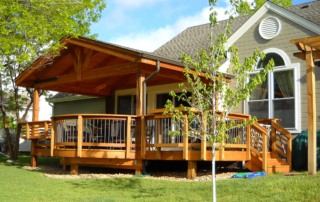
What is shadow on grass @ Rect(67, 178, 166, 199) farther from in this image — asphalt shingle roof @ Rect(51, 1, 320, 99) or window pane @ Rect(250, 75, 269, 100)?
asphalt shingle roof @ Rect(51, 1, 320, 99)

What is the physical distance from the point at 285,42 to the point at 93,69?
6.30 m

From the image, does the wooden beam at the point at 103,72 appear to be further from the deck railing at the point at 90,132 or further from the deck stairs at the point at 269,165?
the deck stairs at the point at 269,165

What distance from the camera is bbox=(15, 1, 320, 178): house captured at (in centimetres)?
903

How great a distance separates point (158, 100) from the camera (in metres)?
13.1

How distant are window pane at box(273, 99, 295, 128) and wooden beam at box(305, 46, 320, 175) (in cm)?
292

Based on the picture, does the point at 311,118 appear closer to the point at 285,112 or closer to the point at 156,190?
the point at 285,112

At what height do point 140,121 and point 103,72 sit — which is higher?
point 103,72

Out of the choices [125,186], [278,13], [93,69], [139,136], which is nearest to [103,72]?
[93,69]

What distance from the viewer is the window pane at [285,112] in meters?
10.8

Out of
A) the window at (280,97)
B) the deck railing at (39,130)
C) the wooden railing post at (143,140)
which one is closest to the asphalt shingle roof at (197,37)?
the window at (280,97)

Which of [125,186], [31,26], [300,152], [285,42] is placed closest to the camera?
[125,186]

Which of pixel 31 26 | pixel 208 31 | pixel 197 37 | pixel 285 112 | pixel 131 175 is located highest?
pixel 208 31

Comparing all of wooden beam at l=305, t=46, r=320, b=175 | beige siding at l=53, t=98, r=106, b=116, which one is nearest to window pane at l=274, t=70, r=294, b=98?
wooden beam at l=305, t=46, r=320, b=175

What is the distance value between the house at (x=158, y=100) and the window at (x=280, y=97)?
3 centimetres
